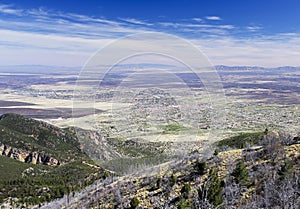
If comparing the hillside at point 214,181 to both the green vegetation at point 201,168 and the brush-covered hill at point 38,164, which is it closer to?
the green vegetation at point 201,168

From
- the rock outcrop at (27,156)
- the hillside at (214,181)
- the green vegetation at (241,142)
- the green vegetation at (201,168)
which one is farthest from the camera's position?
the rock outcrop at (27,156)

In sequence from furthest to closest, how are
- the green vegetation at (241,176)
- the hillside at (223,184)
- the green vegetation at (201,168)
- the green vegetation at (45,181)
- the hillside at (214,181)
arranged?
the green vegetation at (45,181), the green vegetation at (201,168), the green vegetation at (241,176), the hillside at (214,181), the hillside at (223,184)

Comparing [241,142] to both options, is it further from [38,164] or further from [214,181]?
[38,164]

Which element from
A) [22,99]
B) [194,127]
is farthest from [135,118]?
[22,99]

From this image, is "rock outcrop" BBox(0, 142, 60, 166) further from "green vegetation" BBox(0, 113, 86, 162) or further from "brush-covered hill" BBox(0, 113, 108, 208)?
"green vegetation" BBox(0, 113, 86, 162)

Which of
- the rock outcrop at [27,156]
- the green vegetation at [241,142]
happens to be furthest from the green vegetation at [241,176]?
the rock outcrop at [27,156]

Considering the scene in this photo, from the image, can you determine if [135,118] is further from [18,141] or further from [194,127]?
[18,141]

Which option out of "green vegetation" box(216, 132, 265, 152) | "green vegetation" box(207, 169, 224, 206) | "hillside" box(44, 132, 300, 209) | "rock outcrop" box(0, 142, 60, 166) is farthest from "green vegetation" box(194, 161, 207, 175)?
"rock outcrop" box(0, 142, 60, 166)

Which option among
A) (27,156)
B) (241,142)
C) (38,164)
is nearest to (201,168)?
(241,142)

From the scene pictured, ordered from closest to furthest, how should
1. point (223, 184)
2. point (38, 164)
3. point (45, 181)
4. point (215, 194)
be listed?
A: point (215, 194) < point (223, 184) < point (45, 181) < point (38, 164)
